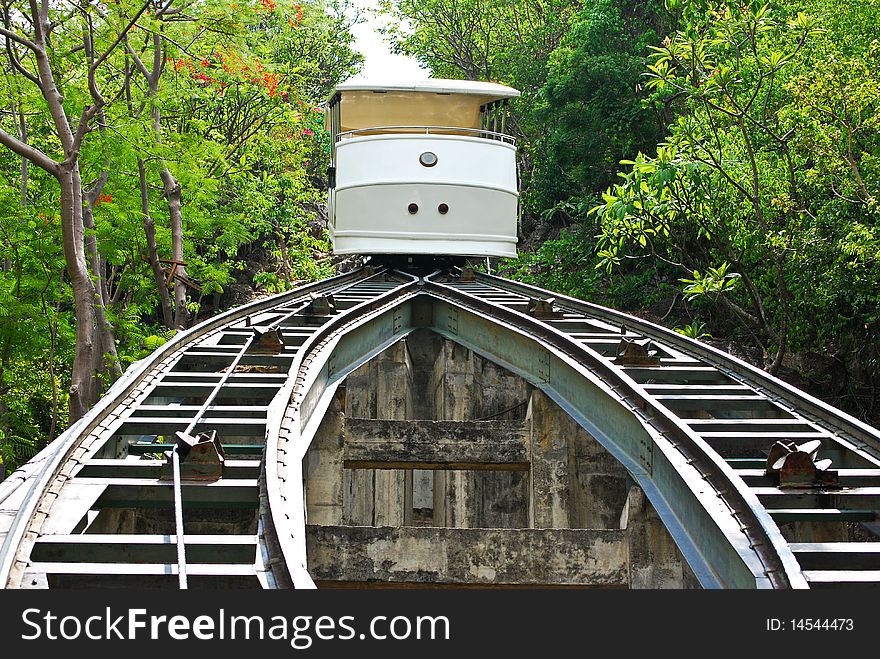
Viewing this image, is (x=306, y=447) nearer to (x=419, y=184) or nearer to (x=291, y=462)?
(x=291, y=462)

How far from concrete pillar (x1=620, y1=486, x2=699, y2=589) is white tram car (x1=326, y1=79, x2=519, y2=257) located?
9427 millimetres

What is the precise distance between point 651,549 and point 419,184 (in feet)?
32.5

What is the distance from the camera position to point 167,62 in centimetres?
1677

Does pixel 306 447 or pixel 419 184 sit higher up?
pixel 419 184

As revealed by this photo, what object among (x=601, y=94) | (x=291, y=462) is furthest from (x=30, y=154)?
(x=601, y=94)

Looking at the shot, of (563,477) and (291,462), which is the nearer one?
(291,462)

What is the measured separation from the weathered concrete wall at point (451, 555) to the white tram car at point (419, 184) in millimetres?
9891

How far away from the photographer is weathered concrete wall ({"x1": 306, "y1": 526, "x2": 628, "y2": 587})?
265 inches

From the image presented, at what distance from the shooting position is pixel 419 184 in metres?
16.4

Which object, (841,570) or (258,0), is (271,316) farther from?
(841,570)

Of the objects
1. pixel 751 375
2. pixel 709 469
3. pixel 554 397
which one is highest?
pixel 751 375

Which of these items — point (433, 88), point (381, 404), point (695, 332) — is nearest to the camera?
point (381, 404)

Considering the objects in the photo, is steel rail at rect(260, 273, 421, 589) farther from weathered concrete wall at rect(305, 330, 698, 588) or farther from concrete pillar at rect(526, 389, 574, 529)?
concrete pillar at rect(526, 389, 574, 529)

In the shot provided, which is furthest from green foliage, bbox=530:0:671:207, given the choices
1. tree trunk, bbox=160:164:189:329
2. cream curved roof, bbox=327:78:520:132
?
tree trunk, bbox=160:164:189:329
